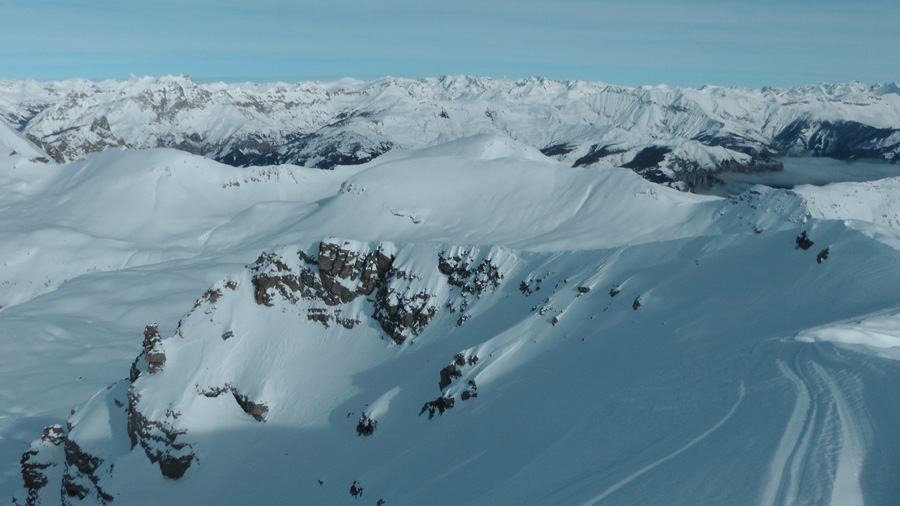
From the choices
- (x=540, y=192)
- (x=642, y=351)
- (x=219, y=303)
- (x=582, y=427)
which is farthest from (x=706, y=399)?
(x=540, y=192)

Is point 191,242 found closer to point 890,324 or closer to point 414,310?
point 414,310

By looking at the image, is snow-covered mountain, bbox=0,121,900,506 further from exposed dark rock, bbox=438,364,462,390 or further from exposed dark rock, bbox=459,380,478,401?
exposed dark rock, bbox=438,364,462,390

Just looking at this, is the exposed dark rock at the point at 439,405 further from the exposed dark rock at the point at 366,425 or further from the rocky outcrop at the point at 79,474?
the rocky outcrop at the point at 79,474

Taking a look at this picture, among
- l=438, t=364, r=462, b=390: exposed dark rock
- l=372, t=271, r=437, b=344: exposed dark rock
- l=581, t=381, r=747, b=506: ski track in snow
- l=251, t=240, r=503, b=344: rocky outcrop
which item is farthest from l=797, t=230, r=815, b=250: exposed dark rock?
l=372, t=271, r=437, b=344: exposed dark rock

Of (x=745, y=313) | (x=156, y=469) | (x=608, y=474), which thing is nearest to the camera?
(x=608, y=474)

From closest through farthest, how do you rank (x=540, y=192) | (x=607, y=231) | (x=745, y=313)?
(x=745, y=313) < (x=607, y=231) < (x=540, y=192)

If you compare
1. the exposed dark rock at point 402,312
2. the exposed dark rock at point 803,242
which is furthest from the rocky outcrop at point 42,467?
the exposed dark rock at point 803,242
